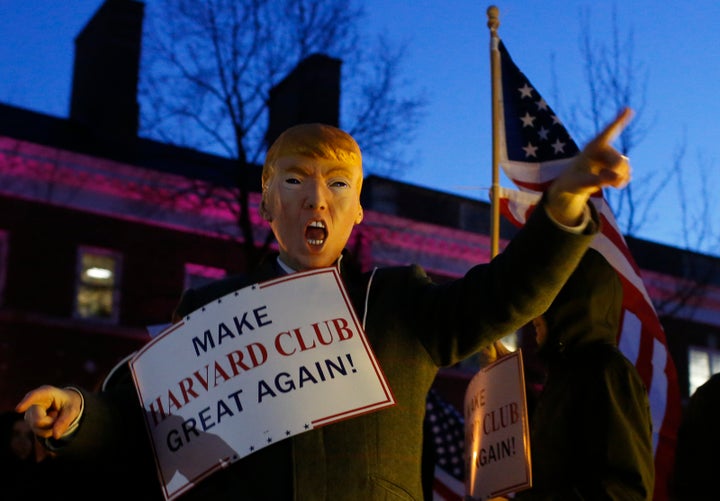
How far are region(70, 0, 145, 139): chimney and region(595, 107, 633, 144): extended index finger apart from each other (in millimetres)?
23069

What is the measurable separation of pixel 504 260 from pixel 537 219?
0.48ft

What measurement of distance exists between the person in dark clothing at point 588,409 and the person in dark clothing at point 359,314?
4.07 ft

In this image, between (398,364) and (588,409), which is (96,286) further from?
(398,364)

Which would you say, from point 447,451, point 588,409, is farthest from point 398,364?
point 447,451

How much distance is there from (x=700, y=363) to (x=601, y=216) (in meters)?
24.2

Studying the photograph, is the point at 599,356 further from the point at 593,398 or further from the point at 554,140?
the point at 554,140

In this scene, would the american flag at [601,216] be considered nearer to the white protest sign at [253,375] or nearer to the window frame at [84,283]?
the white protest sign at [253,375]

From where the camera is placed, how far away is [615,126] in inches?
86.8

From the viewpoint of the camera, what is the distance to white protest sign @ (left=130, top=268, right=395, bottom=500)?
264 cm

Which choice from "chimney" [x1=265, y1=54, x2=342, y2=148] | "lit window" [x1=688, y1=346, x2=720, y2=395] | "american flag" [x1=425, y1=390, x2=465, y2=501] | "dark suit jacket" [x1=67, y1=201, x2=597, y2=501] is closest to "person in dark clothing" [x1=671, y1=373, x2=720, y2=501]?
"dark suit jacket" [x1=67, y1=201, x2=597, y2=501]

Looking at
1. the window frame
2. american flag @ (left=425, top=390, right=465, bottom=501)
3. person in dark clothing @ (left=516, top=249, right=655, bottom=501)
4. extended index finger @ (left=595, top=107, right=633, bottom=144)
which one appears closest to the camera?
extended index finger @ (left=595, top=107, right=633, bottom=144)

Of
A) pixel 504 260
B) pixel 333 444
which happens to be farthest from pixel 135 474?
pixel 504 260

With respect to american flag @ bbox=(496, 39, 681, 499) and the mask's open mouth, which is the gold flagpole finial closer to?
american flag @ bbox=(496, 39, 681, 499)

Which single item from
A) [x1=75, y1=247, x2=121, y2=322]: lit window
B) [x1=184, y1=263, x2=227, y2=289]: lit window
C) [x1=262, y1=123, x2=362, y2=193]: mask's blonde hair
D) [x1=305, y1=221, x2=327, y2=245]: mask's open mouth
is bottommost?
[x1=305, y1=221, x2=327, y2=245]: mask's open mouth
